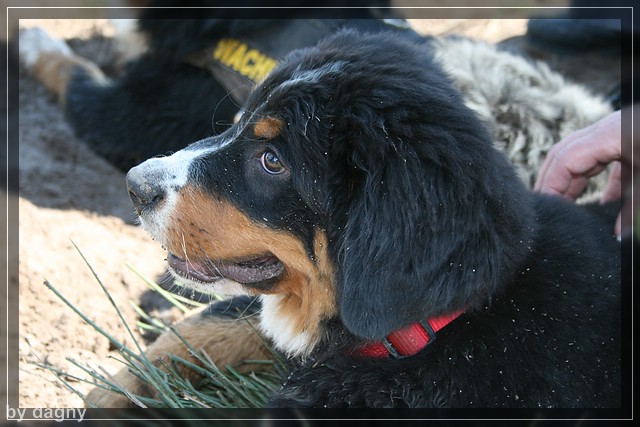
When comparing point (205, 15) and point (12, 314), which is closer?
point (12, 314)

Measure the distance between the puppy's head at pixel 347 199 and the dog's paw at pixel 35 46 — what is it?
11.7 ft

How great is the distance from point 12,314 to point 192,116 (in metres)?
2.02

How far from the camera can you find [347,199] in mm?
2768

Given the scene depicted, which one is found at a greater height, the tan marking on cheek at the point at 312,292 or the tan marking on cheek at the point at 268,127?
the tan marking on cheek at the point at 268,127

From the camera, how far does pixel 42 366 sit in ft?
10.8

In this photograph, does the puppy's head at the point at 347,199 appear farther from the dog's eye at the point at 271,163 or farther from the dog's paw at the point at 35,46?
the dog's paw at the point at 35,46

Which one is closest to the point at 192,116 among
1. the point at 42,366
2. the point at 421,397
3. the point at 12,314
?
the point at 12,314

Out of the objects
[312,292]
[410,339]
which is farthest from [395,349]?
[312,292]

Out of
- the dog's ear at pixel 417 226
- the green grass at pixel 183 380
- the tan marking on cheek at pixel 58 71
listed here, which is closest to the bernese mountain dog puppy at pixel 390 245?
the dog's ear at pixel 417 226

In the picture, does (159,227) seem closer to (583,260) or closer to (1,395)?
(1,395)

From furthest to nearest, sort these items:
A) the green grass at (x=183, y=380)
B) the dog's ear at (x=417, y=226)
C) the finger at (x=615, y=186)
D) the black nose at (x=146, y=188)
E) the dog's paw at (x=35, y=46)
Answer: the dog's paw at (x=35, y=46), the finger at (x=615, y=186), the green grass at (x=183, y=380), the black nose at (x=146, y=188), the dog's ear at (x=417, y=226)

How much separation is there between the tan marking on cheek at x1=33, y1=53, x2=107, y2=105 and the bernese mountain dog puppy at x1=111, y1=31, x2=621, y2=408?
317 cm

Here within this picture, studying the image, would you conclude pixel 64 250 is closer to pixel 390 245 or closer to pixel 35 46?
pixel 390 245

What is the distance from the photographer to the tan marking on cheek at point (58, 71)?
587 cm
